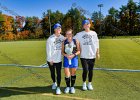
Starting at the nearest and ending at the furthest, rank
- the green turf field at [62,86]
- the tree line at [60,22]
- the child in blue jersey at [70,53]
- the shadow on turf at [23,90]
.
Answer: the green turf field at [62,86]
the child in blue jersey at [70,53]
the shadow on turf at [23,90]
the tree line at [60,22]

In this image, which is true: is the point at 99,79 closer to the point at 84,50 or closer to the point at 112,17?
the point at 84,50

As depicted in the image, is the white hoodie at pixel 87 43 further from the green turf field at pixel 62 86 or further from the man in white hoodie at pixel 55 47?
the green turf field at pixel 62 86

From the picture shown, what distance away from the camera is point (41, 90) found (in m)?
6.81

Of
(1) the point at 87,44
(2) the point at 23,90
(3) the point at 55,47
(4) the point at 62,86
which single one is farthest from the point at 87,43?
(2) the point at 23,90

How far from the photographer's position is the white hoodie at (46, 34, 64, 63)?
6.48 meters

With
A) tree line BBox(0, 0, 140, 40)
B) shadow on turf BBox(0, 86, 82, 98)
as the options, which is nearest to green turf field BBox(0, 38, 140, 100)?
shadow on turf BBox(0, 86, 82, 98)

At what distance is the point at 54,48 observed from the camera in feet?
21.4

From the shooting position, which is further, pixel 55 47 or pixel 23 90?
pixel 23 90

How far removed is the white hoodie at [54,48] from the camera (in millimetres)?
6477

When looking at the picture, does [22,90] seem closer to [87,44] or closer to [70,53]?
[70,53]

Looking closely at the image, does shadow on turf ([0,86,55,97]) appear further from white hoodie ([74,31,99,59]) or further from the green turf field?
white hoodie ([74,31,99,59])

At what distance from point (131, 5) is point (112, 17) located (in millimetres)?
5651

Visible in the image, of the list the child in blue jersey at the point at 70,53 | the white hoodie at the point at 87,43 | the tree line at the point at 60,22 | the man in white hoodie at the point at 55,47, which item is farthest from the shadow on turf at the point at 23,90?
the tree line at the point at 60,22

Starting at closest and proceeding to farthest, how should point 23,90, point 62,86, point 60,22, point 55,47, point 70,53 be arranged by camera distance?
point 70,53 → point 55,47 → point 23,90 → point 62,86 → point 60,22
